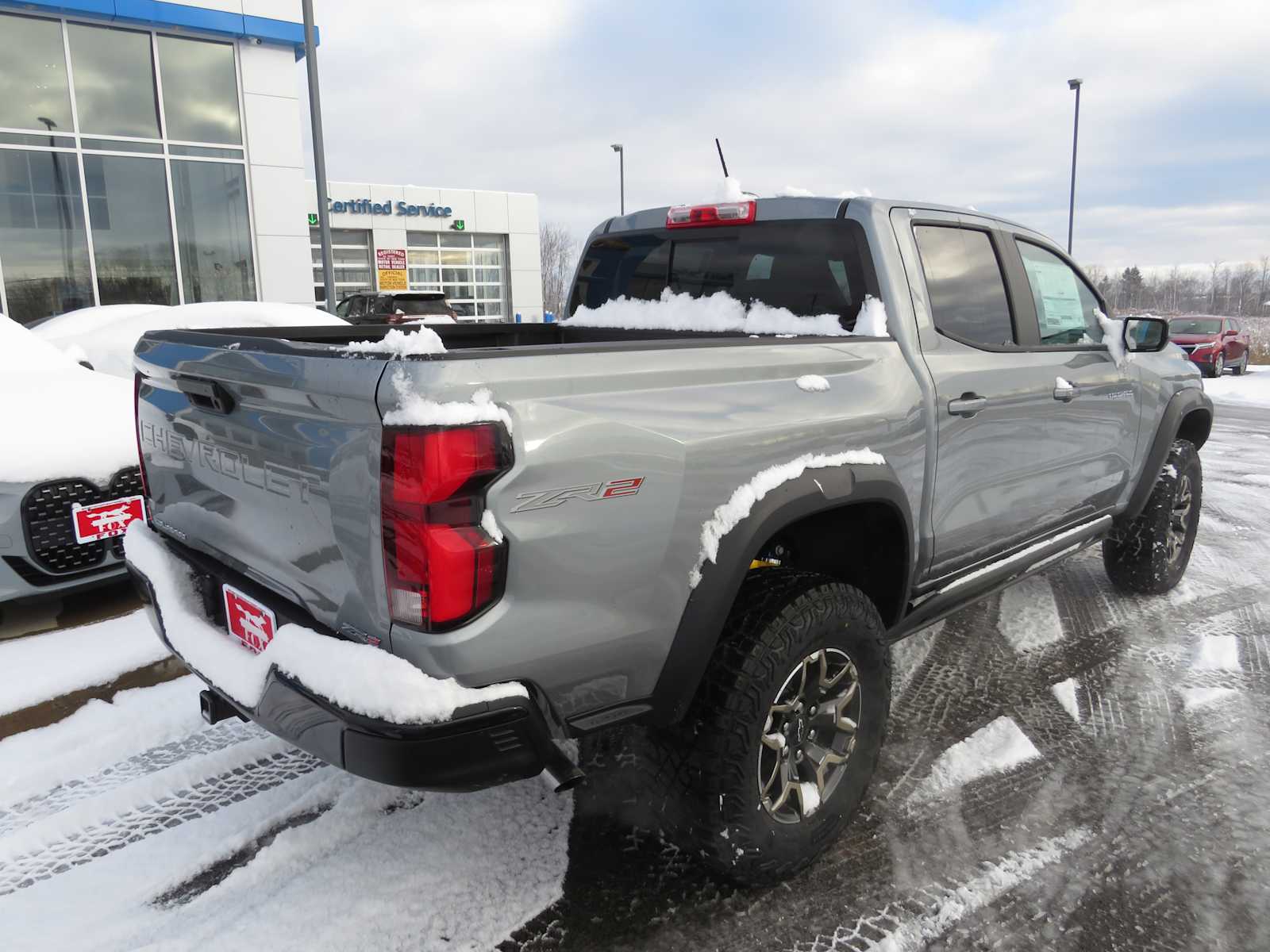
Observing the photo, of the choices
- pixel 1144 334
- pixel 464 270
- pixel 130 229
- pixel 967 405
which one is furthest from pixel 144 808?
pixel 464 270

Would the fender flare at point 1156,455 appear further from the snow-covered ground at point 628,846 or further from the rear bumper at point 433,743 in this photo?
the rear bumper at point 433,743

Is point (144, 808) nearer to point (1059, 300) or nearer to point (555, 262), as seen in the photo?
point (1059, 300)

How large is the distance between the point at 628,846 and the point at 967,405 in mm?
1802

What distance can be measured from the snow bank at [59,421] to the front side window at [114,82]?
1161 cm

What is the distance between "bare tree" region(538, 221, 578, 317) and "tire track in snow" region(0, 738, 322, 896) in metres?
43.5

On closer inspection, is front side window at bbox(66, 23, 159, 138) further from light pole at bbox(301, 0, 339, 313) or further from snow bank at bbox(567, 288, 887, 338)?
snow bank at bbox(567, 288, 887, 338)

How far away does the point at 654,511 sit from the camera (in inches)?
75.8

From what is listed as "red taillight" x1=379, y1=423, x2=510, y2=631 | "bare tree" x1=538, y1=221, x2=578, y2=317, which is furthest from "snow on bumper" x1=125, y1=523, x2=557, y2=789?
"bare tree" x1=538, y1=221, x2=578, y2=317

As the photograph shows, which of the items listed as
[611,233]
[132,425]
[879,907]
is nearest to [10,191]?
[132,425]

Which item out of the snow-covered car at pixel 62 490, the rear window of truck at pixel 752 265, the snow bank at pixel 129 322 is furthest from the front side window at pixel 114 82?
the rear window of truck at pixel 752 265

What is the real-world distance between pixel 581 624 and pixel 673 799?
665 mm

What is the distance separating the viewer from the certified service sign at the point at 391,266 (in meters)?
30.7

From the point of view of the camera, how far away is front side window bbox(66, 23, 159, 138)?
13633 millimetres

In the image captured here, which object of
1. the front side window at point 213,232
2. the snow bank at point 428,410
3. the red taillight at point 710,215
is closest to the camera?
the snow bank at point 428,410
